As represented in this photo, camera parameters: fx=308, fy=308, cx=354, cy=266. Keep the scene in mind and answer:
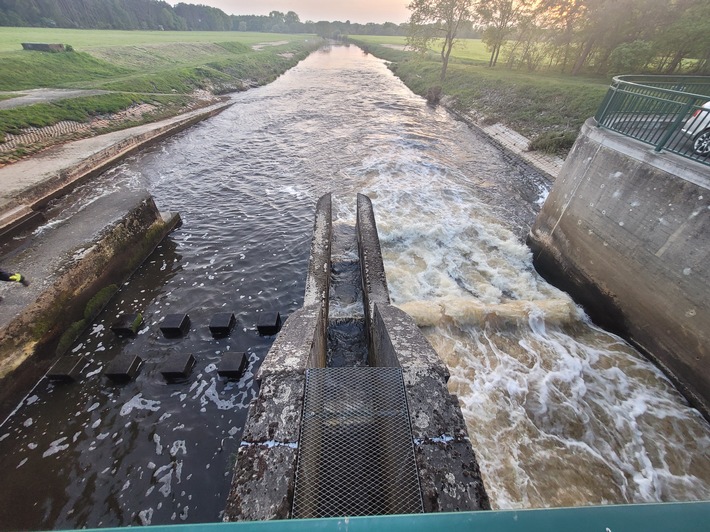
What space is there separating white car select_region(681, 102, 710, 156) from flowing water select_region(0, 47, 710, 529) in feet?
14.7

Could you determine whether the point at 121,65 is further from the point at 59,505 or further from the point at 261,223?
the point at 59,505

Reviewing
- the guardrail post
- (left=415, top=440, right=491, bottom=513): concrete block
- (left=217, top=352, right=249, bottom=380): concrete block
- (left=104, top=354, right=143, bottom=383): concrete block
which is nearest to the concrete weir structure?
(left=415, top=440, right=491, bottom=513): concrete block

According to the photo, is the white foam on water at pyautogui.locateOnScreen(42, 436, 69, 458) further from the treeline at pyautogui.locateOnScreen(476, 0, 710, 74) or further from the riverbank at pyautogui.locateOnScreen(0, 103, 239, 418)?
the treeline at pyautogui.locateOnScreen(476, 0, 710, 74)

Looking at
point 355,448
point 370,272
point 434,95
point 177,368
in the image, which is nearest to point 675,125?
point 370,272

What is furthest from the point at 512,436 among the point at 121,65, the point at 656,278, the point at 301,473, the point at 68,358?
the point at 121,65

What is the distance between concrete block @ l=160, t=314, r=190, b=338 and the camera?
7.52 m

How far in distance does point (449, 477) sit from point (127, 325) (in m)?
7.87

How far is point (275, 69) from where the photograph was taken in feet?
163

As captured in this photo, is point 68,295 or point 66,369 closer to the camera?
point 66,369

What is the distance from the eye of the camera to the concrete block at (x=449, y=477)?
3.47m

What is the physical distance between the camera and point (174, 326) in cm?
752

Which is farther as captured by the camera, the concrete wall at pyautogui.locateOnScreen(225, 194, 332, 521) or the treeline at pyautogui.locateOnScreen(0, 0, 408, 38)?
the treeline at pyautogui.locateOnScreen(0, 0, 408, 38)

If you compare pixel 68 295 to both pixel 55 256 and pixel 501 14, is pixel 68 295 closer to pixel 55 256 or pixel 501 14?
pixel 55 256

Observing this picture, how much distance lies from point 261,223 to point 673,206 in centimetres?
1223
